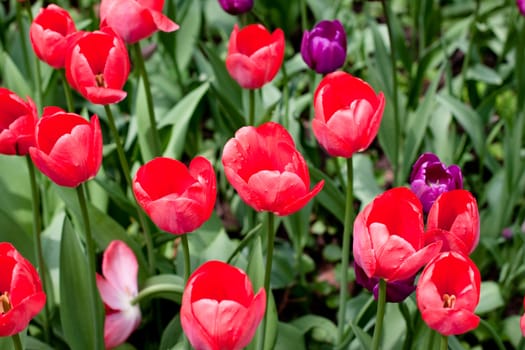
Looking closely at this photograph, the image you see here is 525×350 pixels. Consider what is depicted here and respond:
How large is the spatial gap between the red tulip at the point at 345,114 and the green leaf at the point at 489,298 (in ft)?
2.80

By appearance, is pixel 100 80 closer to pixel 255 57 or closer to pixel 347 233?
pixel 255 57

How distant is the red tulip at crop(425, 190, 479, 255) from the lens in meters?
1.10

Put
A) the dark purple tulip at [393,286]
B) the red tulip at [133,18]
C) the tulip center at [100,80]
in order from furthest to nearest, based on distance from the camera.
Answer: the red tulip at [133,18]
the tulip center at [100,80]
the dark purple tulip at [393,286]

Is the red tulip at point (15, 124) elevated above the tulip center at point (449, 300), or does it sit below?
above

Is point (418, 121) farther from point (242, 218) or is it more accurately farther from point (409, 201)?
point (409, 201)

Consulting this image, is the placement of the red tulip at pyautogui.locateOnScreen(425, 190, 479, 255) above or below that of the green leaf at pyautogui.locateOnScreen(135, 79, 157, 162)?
above

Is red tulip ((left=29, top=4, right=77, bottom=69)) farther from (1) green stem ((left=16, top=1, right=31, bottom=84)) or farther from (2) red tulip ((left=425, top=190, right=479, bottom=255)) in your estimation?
(2) red tulip ((left=425, top=190, right=479, bottom=255))

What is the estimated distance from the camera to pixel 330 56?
5.77ft

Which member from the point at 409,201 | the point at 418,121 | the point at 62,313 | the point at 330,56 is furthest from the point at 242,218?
the point at 409,201

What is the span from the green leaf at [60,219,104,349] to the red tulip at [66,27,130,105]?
0.27 m

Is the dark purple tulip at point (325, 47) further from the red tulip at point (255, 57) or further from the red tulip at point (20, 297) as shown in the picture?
the red tulip at point (20, 297)

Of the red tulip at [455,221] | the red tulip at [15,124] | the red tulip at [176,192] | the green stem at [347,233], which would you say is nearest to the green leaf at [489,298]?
the green stem at [347,233]

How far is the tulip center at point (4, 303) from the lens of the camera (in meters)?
1.12

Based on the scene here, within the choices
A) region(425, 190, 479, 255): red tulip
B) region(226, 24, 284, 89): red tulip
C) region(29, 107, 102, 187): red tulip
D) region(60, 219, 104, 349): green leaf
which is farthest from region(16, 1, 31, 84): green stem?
region(425, 190, 479, 255): red tulip
